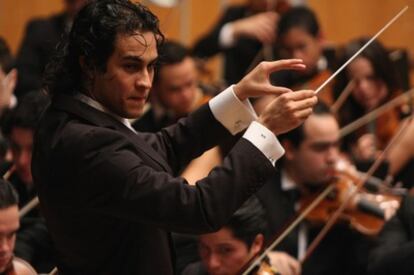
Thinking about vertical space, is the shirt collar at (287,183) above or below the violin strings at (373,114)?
above

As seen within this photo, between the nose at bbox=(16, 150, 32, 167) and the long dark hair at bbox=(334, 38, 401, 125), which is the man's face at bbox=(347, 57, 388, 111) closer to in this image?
the long dark hair at bbox=(334, 38, 401, 125)

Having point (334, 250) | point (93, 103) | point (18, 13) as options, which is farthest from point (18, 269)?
point (18, 13)

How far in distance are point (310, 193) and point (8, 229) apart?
3.14ft

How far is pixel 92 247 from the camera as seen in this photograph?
5.23ft

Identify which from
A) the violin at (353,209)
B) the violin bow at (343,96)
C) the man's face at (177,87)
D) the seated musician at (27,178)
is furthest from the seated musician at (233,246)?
the violin bow at (343,96)

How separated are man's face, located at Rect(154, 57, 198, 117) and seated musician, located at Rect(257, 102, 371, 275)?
23.9 inches

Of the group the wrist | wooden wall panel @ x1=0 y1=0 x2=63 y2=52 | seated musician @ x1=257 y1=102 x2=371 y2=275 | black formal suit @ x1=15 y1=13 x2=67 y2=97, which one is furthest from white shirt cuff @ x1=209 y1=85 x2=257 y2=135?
wooden wall panel @ x1=0 y1=0 x2=63 y2=52

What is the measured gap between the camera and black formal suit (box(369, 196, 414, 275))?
1.99 meters

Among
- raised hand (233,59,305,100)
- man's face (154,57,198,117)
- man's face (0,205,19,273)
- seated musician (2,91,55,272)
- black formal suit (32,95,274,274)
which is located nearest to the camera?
black formal suit (32,95,274,274)

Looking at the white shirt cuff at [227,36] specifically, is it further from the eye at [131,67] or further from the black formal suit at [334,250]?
the eye at [131,67]

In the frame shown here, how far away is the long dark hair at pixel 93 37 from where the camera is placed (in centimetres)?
162

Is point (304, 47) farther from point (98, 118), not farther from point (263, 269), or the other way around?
point (98, 118)

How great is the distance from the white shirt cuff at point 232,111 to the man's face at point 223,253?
1.39ft

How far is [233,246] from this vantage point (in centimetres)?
218
